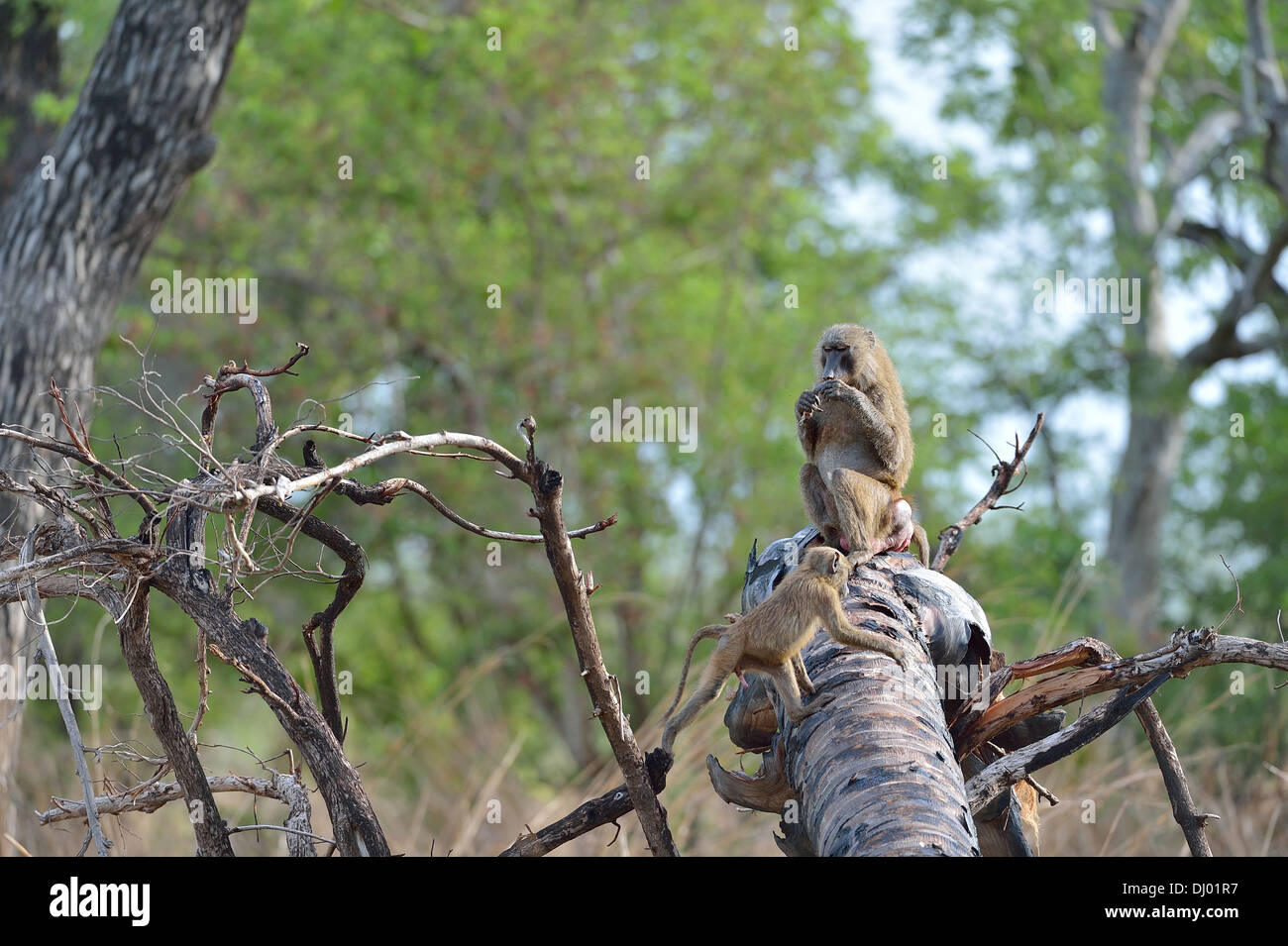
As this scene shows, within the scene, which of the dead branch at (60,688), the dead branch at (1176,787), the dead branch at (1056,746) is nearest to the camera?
the dead branch at (60,688)

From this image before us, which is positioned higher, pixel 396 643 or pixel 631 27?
pixel 631 27

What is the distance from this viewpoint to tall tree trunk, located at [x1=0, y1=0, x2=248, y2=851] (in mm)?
5957

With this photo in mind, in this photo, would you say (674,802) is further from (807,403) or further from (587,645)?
(587,645)

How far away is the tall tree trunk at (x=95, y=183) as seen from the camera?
5957 mm

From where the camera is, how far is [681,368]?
13906mm

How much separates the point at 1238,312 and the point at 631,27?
744cm

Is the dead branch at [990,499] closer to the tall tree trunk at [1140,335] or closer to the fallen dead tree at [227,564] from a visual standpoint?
the fallen dead tree at [227,564]

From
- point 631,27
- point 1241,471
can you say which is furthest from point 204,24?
point 1241,471

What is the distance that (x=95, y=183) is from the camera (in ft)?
19.8

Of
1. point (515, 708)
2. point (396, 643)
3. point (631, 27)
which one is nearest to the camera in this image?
point (631, 27)

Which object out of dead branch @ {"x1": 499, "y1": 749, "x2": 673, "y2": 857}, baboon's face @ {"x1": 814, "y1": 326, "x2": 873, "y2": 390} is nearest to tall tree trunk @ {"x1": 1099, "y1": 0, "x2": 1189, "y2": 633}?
baboon's face @ {"x1": 814, "y1": 326, "x2": 873, "y2": 390}

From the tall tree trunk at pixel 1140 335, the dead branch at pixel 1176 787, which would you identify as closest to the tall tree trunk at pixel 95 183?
the dead branch at pixel 1176 787

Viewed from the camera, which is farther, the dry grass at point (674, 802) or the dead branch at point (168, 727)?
the dry grass at point (674, 802)

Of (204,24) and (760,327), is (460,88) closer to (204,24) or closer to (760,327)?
(760,327)
